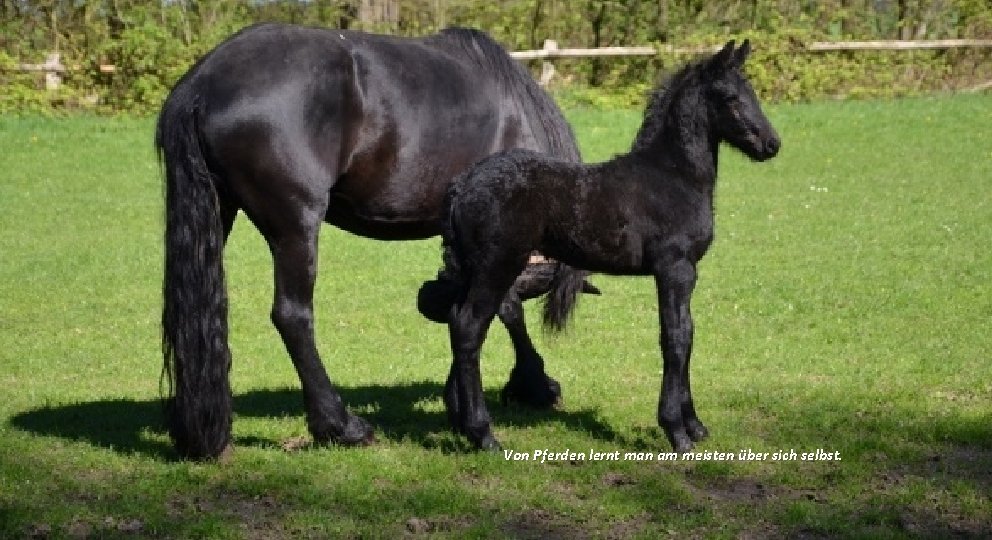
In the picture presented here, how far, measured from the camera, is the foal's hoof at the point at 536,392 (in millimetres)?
7953

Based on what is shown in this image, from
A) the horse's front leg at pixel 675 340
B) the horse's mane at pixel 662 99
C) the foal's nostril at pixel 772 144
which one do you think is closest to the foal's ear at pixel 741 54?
the horse's mane at pixel 662 99

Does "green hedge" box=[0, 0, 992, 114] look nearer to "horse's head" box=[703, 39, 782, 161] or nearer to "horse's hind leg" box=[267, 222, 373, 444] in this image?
"horse's head" box=[703, 39, 782, 161]

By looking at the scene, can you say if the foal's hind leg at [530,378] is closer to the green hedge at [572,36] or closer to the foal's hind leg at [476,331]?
the foal's hind leg at [476,331]

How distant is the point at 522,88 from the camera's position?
24.4ft

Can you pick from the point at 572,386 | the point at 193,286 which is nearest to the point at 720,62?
the point at 193,286

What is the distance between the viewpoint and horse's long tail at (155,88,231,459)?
6.39 m

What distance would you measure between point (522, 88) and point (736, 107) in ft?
4.84

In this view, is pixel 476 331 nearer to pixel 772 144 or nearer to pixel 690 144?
pixel 690 144

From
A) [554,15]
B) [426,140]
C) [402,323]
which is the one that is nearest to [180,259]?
[426,140]

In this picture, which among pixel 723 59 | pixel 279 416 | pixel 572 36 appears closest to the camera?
pixel 723 59

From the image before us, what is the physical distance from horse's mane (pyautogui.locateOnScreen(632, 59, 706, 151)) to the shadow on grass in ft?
5.13

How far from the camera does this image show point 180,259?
6.41m

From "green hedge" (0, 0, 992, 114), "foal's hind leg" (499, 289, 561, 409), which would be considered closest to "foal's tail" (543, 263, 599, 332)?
"foal's hind leg" (499, 289, 561, 409)

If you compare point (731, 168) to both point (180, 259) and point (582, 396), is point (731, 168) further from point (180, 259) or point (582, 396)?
point (180, 259)
